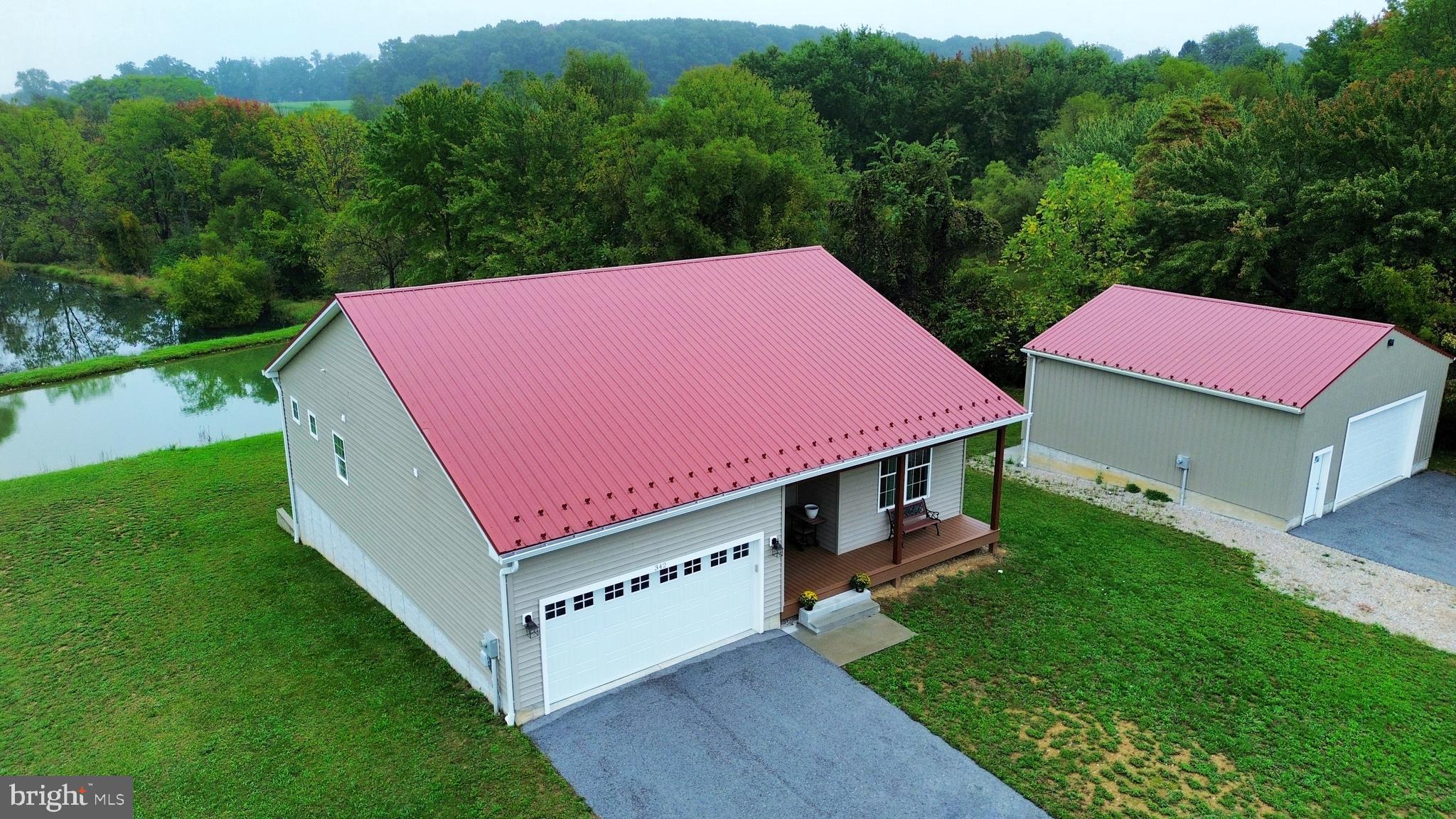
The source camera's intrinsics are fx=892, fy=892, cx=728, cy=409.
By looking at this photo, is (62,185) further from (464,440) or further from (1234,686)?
(1234,686)

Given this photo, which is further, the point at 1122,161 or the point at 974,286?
the point at 1122,161

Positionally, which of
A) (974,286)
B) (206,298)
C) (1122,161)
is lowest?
(206,298)

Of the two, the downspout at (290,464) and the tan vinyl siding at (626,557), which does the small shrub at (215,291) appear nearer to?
the downspout at (290,464)

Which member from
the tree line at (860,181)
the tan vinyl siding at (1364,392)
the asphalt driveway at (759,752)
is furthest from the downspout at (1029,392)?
the asphalt driveway at (759,752)

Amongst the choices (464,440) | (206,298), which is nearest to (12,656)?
(464,440)

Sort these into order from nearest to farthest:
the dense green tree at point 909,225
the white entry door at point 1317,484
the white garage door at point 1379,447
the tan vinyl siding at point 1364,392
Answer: the tan vinyl siding at point 1364,392 < the white entry door at point 1317,484 < the white garage door at point 1379,447 < the dense green tree at point 909,225
